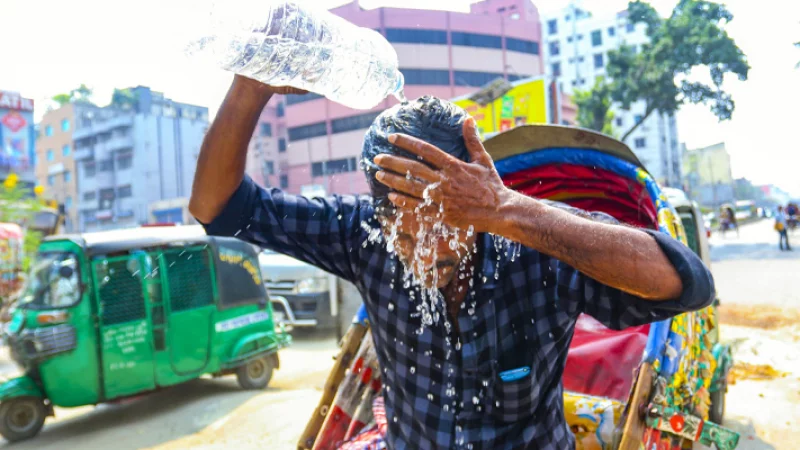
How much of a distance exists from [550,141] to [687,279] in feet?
7.09

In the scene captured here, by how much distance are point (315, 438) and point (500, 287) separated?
1.46 metres

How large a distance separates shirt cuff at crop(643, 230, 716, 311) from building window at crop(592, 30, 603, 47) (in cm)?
6768

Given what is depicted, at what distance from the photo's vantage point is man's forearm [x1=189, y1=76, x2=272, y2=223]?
1.84 m

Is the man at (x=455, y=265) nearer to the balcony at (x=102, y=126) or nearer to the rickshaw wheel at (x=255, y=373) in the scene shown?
the rickshaw wheel at (x=255, y=373)

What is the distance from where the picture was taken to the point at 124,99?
1679 inches

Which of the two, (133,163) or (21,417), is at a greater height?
(133,163)

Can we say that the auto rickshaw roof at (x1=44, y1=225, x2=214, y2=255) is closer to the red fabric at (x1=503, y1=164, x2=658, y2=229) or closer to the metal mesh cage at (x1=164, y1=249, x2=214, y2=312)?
the metal mesh cage at (x1=164, y1=249, x2=214, y2=312)

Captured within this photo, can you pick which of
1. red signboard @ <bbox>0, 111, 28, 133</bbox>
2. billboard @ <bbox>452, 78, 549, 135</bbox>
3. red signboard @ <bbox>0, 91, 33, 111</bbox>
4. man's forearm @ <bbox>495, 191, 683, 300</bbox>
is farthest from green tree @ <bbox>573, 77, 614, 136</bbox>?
man's forearm @ <bbox>495, 191, 683, 300</bbox>

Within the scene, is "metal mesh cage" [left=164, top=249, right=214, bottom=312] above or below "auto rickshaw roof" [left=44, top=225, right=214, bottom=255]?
below

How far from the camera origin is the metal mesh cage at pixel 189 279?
6.06m

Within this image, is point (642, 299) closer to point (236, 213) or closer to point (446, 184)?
point (446, 184)

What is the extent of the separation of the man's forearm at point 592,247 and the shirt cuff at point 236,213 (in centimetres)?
92

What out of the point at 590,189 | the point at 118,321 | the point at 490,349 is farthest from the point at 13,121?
the point at 490,349

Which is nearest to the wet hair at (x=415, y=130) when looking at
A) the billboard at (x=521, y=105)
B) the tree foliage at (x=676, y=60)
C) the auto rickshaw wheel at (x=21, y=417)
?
the auto rickshaw wheel at (x=21, y=417)
